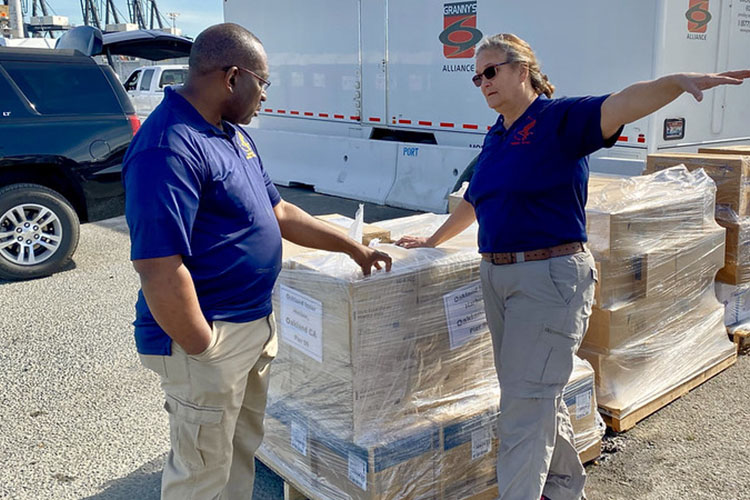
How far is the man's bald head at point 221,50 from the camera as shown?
227 centimetres

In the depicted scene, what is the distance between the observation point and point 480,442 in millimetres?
3133

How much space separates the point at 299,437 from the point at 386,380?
1.73 feet

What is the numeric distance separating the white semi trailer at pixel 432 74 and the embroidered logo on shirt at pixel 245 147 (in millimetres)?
4896

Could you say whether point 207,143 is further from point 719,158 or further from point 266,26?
point 266,26

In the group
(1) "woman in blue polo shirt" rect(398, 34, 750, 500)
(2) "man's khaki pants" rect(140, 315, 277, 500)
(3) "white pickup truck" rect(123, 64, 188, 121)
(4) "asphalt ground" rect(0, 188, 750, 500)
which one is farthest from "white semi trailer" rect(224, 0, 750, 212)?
(3) "white pickup truck" rect(123, 64, 188, 121)

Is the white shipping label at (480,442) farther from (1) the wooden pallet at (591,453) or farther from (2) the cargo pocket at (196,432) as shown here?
(2) the cargo pocket at (196,432)

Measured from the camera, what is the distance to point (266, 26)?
11820mm

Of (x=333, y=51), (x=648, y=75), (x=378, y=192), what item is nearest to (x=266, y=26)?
(x=333, y=51)

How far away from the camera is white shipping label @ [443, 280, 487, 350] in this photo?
10.1 ft

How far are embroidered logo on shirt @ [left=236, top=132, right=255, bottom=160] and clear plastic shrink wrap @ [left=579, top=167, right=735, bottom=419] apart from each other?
201 centimetres

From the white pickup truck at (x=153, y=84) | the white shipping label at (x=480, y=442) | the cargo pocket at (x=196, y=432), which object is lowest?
the white shipping label at (x=480, y=442)

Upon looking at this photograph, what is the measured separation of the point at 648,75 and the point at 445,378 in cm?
445

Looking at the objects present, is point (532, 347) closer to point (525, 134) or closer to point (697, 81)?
point (525, 134)

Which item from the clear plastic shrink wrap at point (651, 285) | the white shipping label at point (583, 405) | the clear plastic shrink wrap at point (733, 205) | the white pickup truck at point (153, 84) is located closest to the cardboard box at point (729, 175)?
the clear plastic shrink wrap at point (733, 205)
